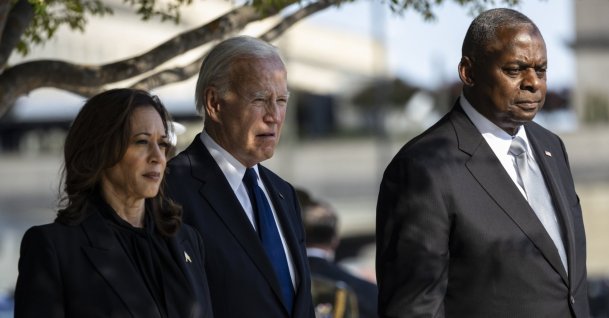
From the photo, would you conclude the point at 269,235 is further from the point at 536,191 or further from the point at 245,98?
→ the point at 536,191

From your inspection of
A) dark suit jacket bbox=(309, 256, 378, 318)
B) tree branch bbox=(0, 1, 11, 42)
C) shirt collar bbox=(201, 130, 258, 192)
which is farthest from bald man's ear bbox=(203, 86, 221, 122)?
dark suit jacket bbox=(309, 256, 378, 318)

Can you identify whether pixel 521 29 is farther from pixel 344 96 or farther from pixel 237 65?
pixel 344 96

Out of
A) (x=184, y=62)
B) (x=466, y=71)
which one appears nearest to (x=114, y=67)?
(x=466, y=71)

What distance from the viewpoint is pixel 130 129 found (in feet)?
13.6

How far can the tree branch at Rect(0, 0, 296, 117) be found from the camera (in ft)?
20.9

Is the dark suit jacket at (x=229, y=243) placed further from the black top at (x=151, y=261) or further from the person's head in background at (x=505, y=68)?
the person's head in background at (x=505, y=68)

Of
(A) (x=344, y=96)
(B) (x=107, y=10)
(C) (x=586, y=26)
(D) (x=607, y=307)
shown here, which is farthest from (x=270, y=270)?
(A) (x=344, y=96)

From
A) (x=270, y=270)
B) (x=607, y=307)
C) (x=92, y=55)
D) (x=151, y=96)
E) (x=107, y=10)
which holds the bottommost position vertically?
(x=607, y=307)

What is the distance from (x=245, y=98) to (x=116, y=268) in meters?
1.03

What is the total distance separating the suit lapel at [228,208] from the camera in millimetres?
4625

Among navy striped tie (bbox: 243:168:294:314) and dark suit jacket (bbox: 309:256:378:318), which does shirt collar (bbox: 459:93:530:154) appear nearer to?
navy striped tie (bbox: 243:168:294:314)

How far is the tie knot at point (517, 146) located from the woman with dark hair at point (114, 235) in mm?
1310

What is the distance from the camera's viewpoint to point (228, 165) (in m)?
4.85

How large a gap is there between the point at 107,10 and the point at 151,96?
3.11m
